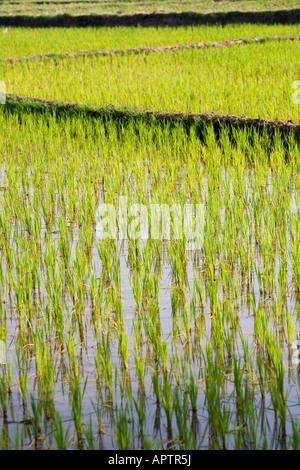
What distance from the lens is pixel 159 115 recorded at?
7.12m

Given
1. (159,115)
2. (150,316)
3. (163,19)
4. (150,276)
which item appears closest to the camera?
(150,316)

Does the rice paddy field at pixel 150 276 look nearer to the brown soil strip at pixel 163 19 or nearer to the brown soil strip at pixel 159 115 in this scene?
the brown soil strip at pixel 159 115

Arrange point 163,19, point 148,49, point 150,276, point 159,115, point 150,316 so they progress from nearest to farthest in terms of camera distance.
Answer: point 150,316
point 150,276
point 159,115
point 148,49
point 163,19

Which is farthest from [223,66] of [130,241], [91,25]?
[91,25]

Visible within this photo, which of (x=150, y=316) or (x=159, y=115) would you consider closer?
(x=150, y=316)

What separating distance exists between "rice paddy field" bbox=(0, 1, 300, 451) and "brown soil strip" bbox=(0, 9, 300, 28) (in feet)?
40.0

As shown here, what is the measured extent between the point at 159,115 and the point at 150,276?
147 inches

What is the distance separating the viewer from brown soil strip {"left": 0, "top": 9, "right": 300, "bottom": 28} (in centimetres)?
1997

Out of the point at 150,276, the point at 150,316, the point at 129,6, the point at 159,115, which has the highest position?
the point at 129,6

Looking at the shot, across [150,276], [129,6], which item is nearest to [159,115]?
[150,276]

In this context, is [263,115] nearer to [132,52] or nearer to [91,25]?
[132,52]

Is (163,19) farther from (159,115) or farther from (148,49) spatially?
(159,115)

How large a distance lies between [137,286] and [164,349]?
69 centimetres

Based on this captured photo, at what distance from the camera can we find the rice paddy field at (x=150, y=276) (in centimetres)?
236
